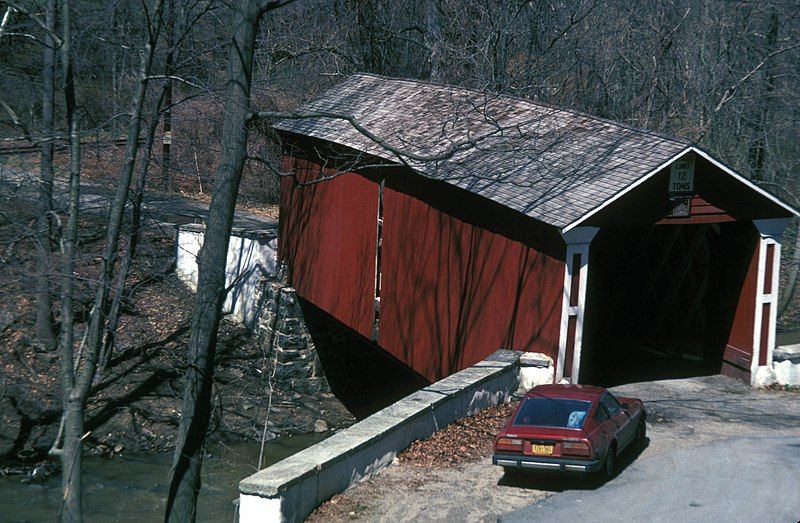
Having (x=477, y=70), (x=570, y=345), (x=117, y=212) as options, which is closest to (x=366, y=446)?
(x=570, y=345)

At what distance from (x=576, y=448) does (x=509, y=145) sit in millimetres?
6333

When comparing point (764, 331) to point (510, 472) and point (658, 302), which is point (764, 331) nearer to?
point (658, 302)

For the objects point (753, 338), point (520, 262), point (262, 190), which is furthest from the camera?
point (262, 190)

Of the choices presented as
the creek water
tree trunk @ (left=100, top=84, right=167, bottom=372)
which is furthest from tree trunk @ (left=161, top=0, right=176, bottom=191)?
the creek water

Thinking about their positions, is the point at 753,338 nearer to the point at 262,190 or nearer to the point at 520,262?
the point at 520,262

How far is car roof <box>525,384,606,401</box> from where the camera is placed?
1031 cm

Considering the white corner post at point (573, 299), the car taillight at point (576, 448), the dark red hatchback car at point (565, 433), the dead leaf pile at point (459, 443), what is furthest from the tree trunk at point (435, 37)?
the car taillight at point (576, 448)

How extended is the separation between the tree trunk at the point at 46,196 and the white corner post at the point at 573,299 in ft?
21.3

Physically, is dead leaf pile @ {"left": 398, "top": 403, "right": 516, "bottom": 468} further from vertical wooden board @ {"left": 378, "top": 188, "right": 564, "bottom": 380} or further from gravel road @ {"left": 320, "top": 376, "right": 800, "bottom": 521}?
vertical wooden board @ {"left": 378, "top": 188, "right": 564, "bottom": 380}

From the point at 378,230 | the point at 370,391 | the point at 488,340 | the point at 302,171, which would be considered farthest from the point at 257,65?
the point at 488,340

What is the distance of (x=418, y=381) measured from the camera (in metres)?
24.0

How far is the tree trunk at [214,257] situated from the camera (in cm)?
1107

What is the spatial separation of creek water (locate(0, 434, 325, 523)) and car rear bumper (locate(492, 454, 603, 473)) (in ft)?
23.8

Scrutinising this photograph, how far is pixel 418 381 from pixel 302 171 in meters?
6.89
